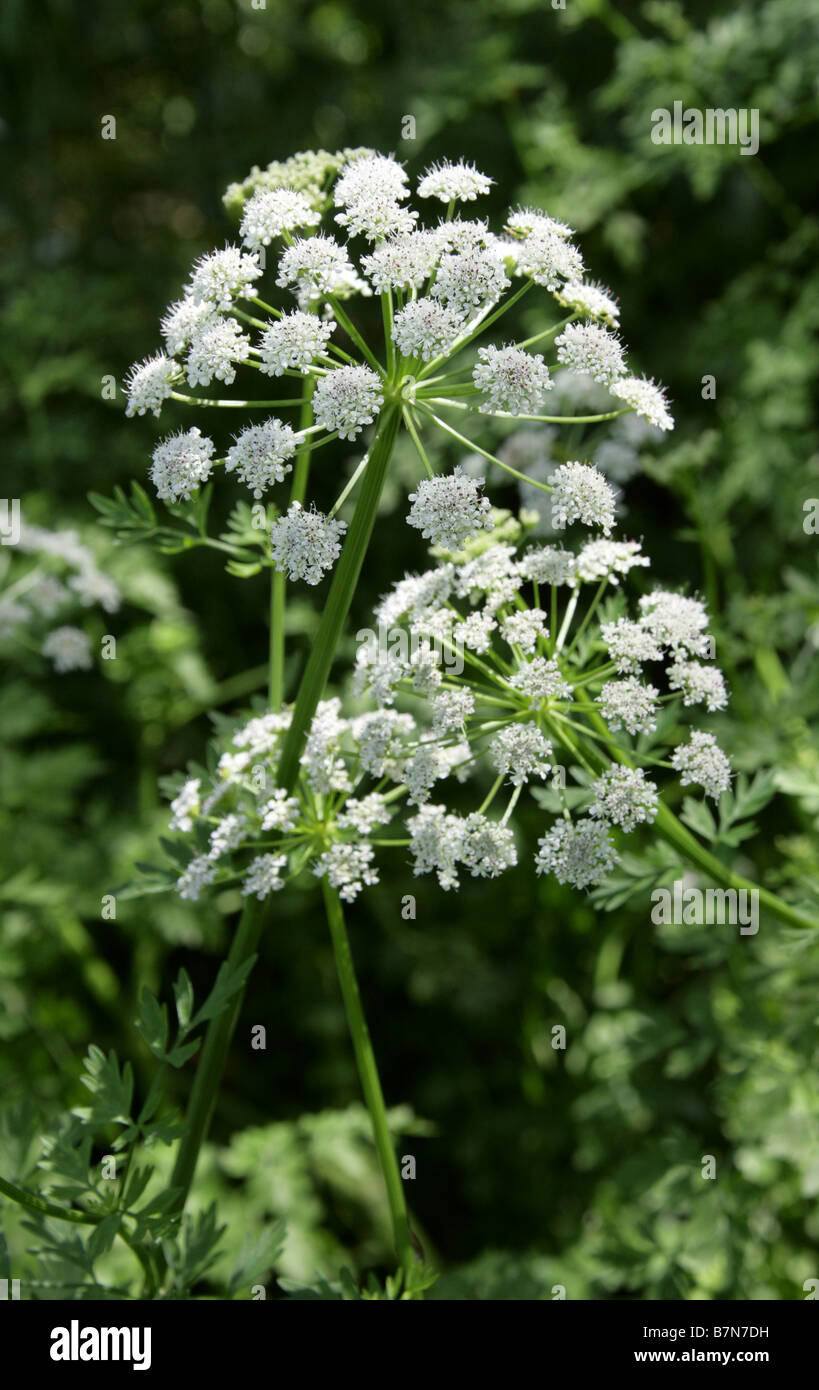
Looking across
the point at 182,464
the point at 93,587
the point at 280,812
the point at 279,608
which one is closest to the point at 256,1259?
the point at 280,812

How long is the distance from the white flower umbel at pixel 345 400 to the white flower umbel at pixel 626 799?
68 centimetres

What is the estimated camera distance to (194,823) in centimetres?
201

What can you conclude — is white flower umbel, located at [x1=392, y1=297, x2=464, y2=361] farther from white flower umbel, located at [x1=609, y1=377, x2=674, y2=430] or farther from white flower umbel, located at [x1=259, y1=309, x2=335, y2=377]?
white flower umbel, located at [x1=609, y1=377, x2=674, y2=430]

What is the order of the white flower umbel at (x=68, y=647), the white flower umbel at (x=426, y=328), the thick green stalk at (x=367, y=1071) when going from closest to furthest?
the white flower umbel at (x=426, y=328), the thick green stalk at (x=367, y=1071), the white flower umbel at (x=68, y=647)

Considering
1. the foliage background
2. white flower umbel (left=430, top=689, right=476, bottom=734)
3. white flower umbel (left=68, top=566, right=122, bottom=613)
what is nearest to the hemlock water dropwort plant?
white flower umbel (left=430, top=689, right=476, bottom=734)

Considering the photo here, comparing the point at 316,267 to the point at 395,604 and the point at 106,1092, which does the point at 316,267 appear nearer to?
the point at 395,604

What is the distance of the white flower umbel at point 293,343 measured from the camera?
1.67 meters

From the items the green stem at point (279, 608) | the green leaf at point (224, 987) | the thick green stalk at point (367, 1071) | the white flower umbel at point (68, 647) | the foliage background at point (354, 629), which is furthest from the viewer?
the white flower umbel at point (68, 647)

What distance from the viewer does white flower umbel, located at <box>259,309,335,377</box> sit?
1.67 m

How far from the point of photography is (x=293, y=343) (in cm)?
168

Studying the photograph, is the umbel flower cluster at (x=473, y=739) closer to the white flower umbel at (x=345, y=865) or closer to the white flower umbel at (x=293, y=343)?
the white flower umbel at (x=345, y=865)

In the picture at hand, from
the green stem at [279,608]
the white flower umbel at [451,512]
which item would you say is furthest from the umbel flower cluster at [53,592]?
the white flower umbel at [451,512]

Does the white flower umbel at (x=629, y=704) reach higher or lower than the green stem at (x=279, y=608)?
lower

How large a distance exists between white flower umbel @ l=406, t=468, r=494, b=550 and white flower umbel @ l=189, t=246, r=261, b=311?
42 cm
